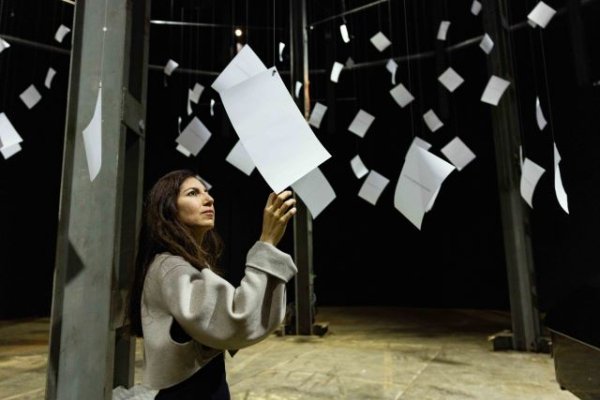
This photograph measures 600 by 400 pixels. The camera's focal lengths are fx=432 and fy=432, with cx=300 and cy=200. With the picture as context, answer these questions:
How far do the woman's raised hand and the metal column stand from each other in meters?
0.80

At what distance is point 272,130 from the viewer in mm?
887

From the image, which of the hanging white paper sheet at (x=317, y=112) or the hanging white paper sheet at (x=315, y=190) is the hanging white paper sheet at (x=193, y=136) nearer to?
the hanging white paper sheet at (x=315, y=190)

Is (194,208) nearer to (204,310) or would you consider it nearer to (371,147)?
(204,310)

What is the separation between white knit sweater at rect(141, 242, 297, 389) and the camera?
0.76 m

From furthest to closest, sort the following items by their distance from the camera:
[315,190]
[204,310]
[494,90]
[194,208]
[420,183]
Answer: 1. [494,90]
2. [420,183]
3. [315,190]
4. [194,208]
5. [204,310]

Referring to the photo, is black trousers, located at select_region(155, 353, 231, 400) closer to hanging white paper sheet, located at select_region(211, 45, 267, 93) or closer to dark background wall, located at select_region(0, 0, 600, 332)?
hanging white paper sheet, located at select_region(211, 45, 267, 93)

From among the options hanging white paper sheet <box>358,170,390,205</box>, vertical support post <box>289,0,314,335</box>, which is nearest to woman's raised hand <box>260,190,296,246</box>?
hanging white paper sheet <box>358,170,390,205</box>

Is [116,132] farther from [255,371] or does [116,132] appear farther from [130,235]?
[255,371]

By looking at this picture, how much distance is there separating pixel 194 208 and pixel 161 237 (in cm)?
11

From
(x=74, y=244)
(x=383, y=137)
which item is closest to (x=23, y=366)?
(x=74, y=244)

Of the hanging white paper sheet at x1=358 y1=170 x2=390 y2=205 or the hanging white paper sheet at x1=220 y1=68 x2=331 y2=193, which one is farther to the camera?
the hanging white paper sheet at x1=358 y1=170 x2=390 y2=205

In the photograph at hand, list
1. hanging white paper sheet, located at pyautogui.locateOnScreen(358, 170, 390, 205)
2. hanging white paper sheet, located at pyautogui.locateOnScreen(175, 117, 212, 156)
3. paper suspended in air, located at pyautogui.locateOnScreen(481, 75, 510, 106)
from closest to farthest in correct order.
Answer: hanging white paper sheet, located at pyautogui.locateOnScreen(175, 117, 212, 156) < hanging white paper sheet, located at pyautogui.locateOnScreen(358, 170, 390, 205) < paper suspended in air, located at pyautogui.locateOnScreen(481, 75, 510, 106)

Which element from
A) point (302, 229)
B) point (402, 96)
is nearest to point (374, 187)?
point (402, 96)

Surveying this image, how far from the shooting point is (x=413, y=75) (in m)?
6.07
